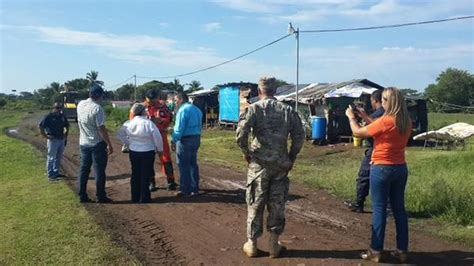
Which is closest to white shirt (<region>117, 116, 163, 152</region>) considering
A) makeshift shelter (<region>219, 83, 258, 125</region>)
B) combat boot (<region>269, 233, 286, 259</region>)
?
combat boot (<region>269, 233, 286, 259</region>)

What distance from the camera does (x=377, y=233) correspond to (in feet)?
20.0

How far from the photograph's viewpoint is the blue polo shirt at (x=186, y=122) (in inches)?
369

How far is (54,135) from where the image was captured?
1241 centimetres

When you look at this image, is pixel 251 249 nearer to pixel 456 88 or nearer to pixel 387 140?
pixel 387 140

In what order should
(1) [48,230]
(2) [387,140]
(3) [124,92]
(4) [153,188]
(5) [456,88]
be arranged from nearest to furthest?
(2) [387,140] < (1) [48,230] < (4) [153,188] < (5) [456,88] < (3) [124,92]

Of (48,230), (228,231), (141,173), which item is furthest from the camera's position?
(141,173)

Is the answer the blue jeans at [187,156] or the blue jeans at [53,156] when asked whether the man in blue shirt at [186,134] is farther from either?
the blue jeans at [53,156]

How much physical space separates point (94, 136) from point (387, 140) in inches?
200

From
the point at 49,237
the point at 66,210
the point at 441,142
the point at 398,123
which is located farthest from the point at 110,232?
the point at 441,142

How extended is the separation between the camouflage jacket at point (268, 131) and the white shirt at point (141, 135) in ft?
10.7

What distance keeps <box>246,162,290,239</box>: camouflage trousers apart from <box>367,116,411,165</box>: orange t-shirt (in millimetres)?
1045

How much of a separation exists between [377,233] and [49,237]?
4146mm

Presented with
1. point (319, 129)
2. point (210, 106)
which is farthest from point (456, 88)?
point (319, 129)

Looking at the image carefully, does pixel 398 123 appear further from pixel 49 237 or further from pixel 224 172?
pixel 224 172
